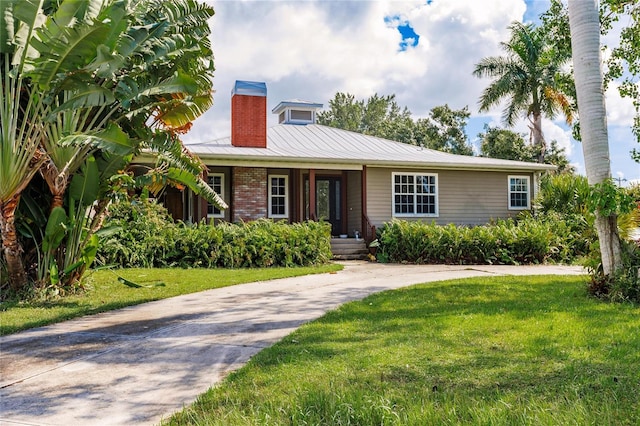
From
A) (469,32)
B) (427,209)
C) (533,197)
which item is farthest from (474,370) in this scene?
(533,197)

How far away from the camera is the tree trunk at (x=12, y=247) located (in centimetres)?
721

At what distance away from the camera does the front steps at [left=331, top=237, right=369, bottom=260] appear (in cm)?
1619

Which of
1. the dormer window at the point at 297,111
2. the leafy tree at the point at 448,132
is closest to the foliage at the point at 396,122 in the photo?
the leafy tree at the point at 448,132

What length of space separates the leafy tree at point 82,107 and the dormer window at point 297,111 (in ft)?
46.4

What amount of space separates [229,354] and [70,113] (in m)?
4.86

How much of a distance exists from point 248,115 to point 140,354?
14.0m

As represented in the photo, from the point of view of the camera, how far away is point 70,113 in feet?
24.7

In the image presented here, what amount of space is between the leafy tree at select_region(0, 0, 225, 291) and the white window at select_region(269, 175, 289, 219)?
933 cm

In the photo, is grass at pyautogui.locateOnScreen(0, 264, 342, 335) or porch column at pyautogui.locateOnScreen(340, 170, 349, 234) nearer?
grass at pyautogui.locateOnScreen(0, 264, 342, 335)

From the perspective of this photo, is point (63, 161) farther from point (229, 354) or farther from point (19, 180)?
point (229, 354)

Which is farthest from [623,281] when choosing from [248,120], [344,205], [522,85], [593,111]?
[522,85]

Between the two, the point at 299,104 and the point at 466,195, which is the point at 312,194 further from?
the point at 299,104

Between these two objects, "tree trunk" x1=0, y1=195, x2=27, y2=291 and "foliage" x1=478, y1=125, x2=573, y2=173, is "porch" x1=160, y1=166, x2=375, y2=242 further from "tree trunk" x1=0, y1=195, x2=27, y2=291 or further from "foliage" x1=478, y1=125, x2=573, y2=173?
"foliage" x1=478, y1=125, x2=573, y2=173

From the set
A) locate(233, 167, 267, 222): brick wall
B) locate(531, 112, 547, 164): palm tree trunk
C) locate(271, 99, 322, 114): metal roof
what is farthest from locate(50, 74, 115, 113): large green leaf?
locate(531, 112, 547, 164): palm tree trunk
